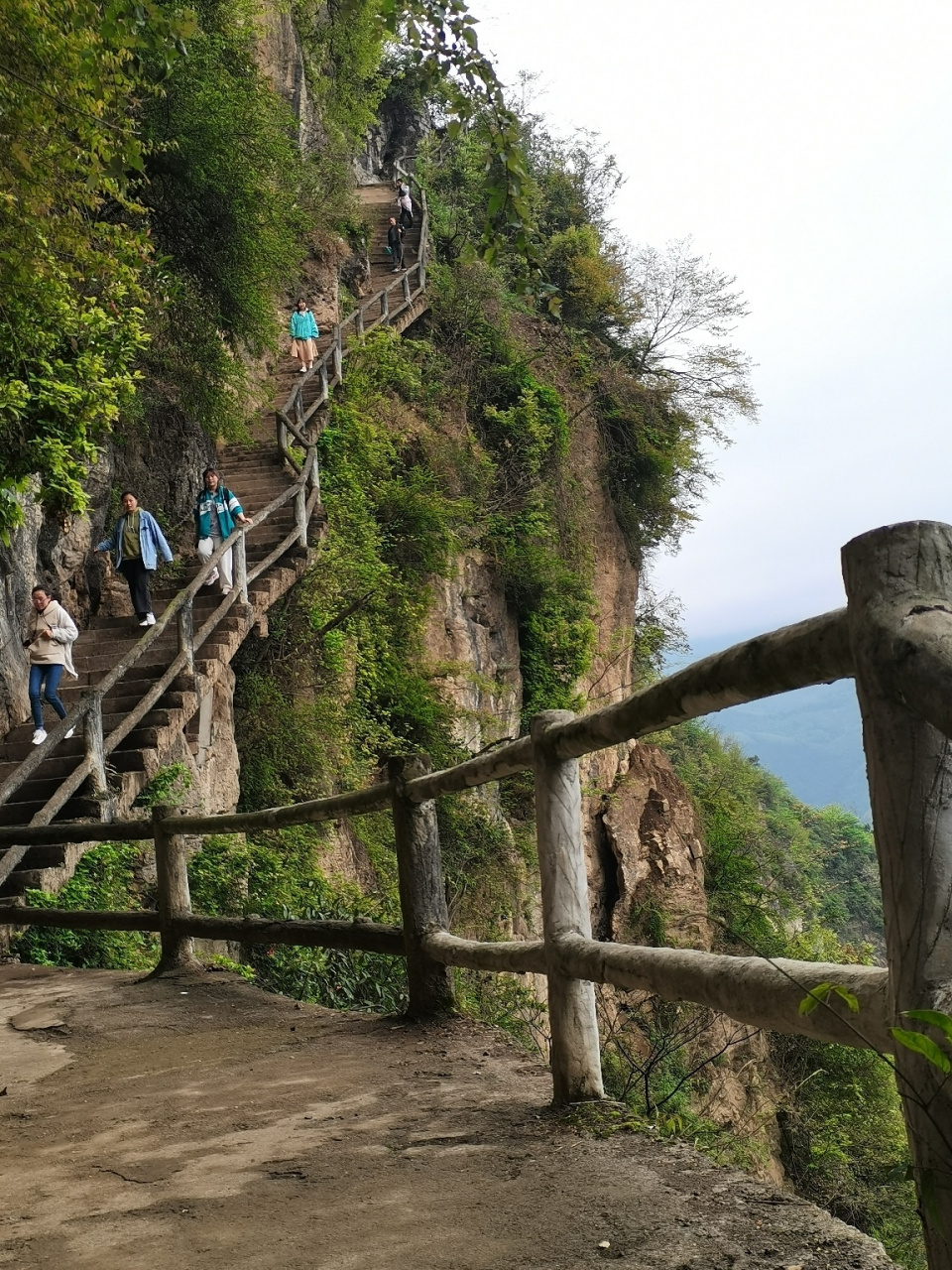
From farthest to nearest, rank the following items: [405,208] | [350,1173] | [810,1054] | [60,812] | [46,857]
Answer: [405,208], [810,1054], [60,812], [46,857], [350,1173]

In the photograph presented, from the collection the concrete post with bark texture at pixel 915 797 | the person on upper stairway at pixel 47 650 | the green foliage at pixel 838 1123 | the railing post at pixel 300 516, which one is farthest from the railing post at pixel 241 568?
the concrete post with bark texture at pixel 915 797

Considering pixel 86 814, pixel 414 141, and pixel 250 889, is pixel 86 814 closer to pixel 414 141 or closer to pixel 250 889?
pixel 250 889

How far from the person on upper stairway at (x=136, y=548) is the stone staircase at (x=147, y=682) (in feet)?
1.93

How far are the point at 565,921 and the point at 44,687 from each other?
9.71m

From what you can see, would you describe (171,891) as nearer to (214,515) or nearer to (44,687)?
(44,687)

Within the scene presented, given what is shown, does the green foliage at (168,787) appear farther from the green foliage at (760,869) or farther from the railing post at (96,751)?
the green foliage at (760,869)

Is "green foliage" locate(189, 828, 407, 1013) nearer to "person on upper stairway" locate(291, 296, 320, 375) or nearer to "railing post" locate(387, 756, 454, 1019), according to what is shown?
"railing post" locate(387, 756, 454, 1019)

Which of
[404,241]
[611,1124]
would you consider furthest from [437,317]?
[611,1124]

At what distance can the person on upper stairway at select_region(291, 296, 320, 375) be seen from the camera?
23.1m

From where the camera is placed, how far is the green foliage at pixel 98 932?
992 cm

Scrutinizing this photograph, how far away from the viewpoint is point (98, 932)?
10.4m

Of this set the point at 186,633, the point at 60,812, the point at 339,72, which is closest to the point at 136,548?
the point at 186,633

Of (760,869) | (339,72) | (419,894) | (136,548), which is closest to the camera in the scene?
(419,894)

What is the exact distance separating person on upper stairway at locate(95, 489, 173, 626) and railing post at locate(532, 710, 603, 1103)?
11145mm
